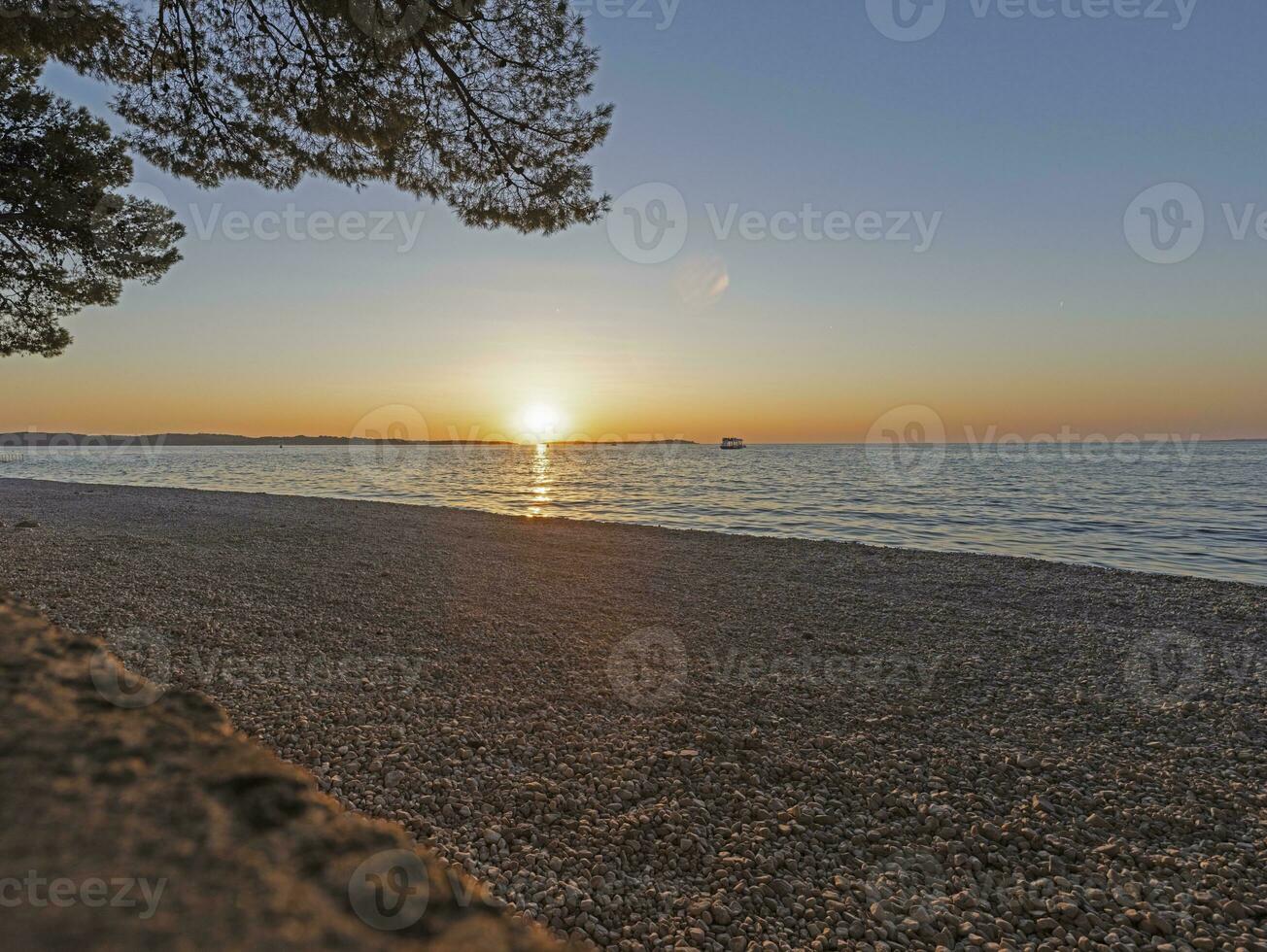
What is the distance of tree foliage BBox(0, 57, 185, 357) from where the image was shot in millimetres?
9359

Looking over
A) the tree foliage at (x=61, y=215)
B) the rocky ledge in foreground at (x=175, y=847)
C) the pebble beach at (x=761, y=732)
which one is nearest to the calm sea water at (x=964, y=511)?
the pebble beach at (x=761, y=732)

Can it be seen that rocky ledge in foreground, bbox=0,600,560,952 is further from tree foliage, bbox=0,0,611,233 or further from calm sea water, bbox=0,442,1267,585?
calm sea water, bbox=0,442,1267,585

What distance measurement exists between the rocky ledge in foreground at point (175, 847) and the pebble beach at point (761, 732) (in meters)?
2.94

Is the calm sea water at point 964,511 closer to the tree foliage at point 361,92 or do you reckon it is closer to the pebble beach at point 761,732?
the pebble beach at point 761,732

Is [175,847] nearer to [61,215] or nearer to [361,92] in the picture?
[361,92]

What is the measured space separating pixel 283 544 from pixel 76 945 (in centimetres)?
1383

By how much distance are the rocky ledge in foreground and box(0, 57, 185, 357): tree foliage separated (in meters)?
11.2

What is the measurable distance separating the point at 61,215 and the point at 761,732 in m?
12.2

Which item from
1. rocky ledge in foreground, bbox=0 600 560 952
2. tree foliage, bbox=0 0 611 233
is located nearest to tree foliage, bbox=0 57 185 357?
tree foliage, bbox=0 0 611 233

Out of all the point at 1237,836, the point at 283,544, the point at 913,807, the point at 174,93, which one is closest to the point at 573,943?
the point at 913,807

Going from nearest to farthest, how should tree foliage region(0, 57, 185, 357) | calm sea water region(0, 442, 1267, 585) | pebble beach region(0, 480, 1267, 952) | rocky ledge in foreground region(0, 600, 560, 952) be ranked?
1. rocky ledge in foreground region(0, 600, 560, 952)
2. pebble beach region(0, 480, 1267, 952)
3. tree foliage region(0, 57, 185, 357)
4. calm sea water region(0, 442, 1267, 585)

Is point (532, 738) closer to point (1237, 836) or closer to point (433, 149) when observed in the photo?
point (1237, 836)

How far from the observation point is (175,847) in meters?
0.35

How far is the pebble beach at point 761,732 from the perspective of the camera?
3.37m
